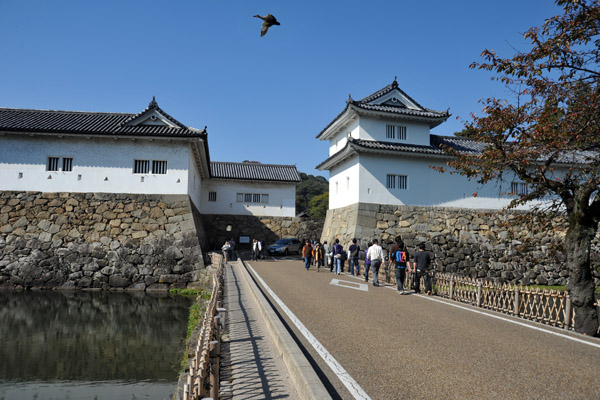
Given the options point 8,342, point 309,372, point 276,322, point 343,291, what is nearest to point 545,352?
point 309,372

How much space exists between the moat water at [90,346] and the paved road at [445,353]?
3898 millimetres

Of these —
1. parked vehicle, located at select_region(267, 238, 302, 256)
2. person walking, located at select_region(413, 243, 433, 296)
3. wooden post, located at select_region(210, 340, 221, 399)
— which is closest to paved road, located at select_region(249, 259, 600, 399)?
wooden post, located at select_region(210, 340, 221, 399)

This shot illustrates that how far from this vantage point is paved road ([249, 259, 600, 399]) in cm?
452

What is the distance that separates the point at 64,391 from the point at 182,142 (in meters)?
15.1

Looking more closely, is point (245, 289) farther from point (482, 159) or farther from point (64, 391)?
point (482, 159)

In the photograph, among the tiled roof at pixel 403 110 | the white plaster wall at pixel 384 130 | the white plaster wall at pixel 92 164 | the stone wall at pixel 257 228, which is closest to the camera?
the white plaster wall at pixel 92 164

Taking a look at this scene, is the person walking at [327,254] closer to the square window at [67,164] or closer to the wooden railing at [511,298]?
the wooden railing at [511,298]

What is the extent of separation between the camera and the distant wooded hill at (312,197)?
56.0 m

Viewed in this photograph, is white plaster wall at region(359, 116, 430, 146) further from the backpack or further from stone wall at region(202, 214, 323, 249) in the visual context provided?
stone wall at region(202, 214, 323, 249)

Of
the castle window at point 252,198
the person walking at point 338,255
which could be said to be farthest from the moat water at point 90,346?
the castle window at point 252,198

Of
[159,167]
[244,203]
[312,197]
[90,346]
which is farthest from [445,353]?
[312,197]

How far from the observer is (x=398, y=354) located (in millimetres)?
5797

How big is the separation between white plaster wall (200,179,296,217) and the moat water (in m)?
16.7

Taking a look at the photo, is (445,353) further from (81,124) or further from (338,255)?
(81,124)
